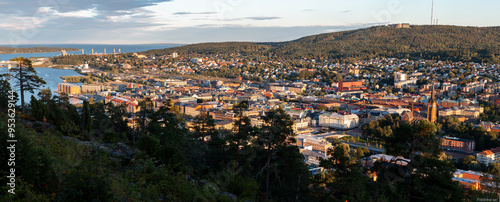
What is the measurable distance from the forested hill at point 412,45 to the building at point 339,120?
36.3 metres

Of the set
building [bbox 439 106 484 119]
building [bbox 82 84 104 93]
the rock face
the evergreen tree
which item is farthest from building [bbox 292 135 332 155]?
building [bbox 82 84 104 93]

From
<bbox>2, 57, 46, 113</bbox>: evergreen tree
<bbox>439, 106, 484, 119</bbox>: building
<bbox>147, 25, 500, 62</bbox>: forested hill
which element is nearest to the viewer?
<bbox>2, 57, 46, 113</bbox>: evergreen tree

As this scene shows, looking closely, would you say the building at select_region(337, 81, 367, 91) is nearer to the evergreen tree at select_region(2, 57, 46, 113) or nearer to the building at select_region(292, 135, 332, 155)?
the building at select_region(292, 135, 332, 155)

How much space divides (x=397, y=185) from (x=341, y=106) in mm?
32341

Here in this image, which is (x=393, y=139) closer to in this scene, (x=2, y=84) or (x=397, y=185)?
(x=397, y=185)

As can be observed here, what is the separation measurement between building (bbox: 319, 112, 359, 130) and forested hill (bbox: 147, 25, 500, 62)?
A: 1428 inches

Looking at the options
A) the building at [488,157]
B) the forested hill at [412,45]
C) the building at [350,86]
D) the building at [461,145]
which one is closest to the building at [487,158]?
the building at [488,157]

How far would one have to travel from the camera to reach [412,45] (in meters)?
73.5

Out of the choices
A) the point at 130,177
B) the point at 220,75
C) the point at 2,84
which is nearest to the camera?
the point at 130,177

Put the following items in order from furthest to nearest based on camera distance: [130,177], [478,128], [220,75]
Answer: [220,75] → [478,128] → [130,177]

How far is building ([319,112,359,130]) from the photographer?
29.2m

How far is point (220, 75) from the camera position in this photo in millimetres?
65250

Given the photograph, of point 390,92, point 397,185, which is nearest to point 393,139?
point 397,185

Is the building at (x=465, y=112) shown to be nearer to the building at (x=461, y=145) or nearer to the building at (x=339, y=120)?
the building at (x=339, y=120)
